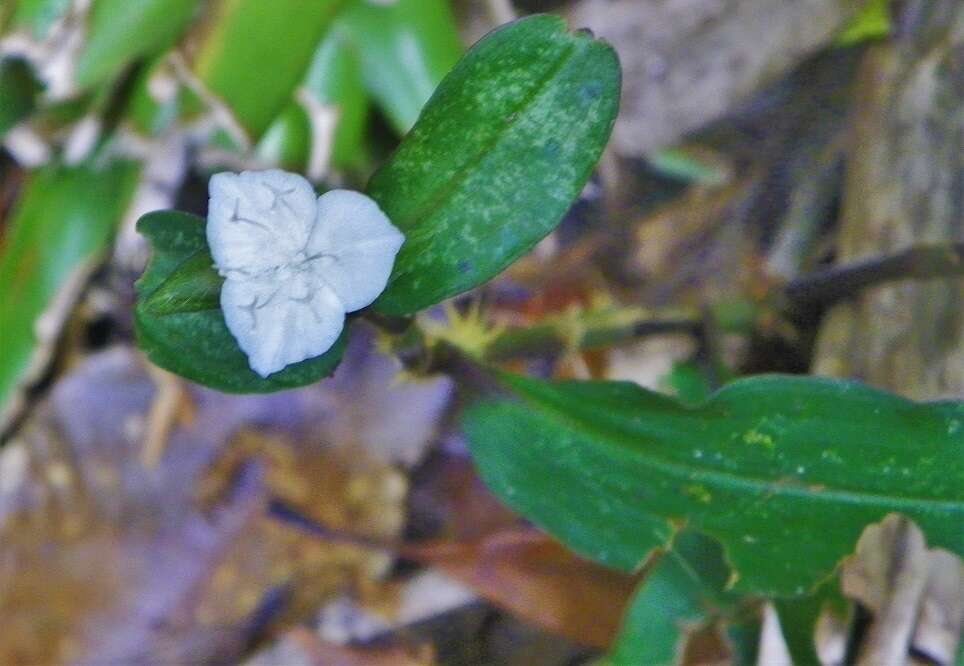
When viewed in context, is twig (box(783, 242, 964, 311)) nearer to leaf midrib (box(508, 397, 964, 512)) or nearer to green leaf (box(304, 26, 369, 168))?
leaf midrib (box(508, 397, 964, 512))

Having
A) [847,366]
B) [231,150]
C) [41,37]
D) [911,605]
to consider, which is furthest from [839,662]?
[41,37]

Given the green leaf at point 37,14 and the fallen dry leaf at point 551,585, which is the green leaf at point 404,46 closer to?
the green leaf at point 37,14

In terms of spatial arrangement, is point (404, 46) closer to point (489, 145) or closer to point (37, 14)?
point (37, 14)

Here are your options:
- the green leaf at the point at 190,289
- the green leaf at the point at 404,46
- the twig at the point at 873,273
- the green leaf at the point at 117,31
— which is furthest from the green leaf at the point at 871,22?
the green leaf at the point at 190,289

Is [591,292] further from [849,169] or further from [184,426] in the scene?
[184,426]

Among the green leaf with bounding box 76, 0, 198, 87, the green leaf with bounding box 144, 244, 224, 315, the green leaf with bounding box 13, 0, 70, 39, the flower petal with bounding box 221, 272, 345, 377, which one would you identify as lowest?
the flower petal with bounding box 221, 272, 345, 377

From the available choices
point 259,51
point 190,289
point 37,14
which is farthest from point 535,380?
point 37,14

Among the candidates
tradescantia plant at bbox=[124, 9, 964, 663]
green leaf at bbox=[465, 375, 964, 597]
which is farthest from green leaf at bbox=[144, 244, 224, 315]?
green leaf at bbox=[465, 375, 964, 597]
